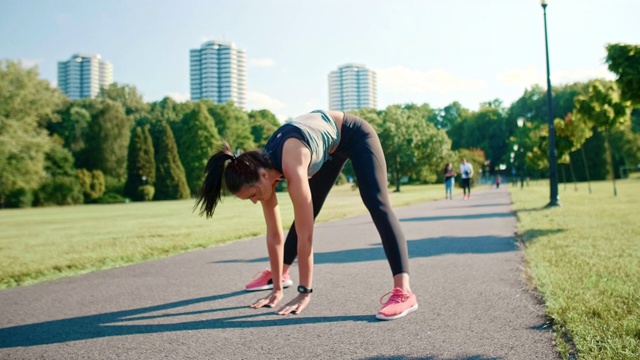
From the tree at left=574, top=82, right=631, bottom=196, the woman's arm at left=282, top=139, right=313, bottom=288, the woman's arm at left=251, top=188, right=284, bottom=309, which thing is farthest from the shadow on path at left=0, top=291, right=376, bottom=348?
the tree at left=574, top=82, right=631, bottom=196

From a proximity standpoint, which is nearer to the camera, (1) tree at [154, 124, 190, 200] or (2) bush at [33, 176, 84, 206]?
(2) bush at [33, 176, 84, 206]

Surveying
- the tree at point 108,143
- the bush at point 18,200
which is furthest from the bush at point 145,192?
the bush at point 18,200

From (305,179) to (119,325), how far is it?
63.8 inches

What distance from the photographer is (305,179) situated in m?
3.29

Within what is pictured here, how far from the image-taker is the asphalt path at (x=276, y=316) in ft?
9.20

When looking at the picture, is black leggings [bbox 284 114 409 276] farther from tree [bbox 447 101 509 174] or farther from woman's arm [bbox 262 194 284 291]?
tree [bbox 447 101 509 174]

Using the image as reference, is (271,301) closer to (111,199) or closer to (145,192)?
(145,192)

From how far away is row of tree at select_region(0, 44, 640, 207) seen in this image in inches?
1156

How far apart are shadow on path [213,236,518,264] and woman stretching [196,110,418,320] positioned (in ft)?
7.81

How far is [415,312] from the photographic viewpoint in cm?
355

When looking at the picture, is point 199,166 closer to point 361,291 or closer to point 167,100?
point 167,100

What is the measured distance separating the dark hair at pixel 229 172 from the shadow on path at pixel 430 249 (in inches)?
108

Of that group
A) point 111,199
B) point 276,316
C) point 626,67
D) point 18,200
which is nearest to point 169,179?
point 111,199

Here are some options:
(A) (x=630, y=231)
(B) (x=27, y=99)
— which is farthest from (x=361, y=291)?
(B) (x=27, y=99)
